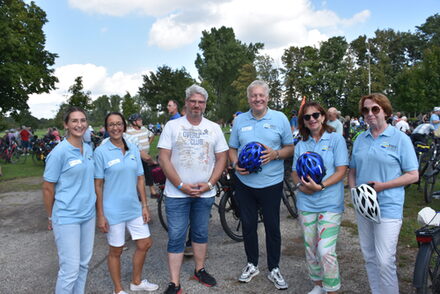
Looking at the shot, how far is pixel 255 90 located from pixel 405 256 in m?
2.78

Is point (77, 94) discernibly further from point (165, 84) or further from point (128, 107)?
point (128, 107)

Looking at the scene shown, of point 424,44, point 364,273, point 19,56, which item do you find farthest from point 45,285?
point 424,44

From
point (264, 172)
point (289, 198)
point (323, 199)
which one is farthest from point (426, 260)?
point (289, 198)

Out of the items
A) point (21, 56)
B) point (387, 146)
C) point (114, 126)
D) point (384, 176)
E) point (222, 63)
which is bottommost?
point (384, 176)

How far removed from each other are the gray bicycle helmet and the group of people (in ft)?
0.34

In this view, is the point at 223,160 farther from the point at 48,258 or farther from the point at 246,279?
the point at 48,258

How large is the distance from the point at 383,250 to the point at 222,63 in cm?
5986

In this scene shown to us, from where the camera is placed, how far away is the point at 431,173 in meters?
6.58

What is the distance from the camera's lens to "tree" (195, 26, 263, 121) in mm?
60688

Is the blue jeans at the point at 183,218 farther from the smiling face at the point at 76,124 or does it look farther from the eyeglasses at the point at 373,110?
the eyeglasses at the point at 373,110

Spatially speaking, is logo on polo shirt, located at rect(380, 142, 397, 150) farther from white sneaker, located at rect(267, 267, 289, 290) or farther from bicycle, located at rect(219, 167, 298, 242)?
bicycle, located at rect(219, 167, 298, 242)

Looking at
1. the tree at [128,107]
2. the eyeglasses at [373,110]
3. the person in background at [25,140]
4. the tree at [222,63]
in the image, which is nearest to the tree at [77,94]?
the person in background at [25,140]

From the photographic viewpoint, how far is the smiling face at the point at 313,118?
309cm

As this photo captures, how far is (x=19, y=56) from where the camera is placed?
18.4 metres
